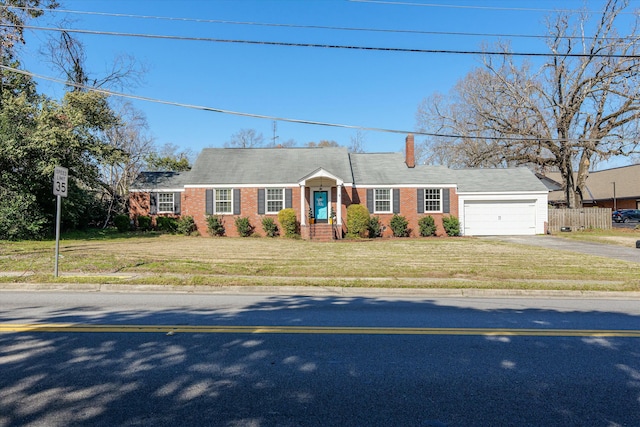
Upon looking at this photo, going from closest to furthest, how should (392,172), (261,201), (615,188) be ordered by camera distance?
(261,201) < (392,172) < (615,188)

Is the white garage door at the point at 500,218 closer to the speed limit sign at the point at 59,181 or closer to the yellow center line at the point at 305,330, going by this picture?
the yellow center line at the point at 305,330

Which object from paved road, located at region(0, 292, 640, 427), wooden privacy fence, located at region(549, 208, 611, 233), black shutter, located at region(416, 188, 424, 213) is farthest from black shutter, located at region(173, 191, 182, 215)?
wooden privacy fence, located at region(549, 208, 611, 233)

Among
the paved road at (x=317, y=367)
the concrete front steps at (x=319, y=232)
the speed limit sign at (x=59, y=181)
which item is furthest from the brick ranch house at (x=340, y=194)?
the paved road at (x=317, y=367)

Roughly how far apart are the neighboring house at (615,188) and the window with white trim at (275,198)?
3891cm

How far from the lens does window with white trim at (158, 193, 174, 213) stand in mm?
26328

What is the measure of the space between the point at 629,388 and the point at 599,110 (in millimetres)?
36177

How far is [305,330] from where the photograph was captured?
577cm

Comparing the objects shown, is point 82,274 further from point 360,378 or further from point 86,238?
point 86,238

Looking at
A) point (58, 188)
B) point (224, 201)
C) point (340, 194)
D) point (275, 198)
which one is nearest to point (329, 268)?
point (58, 188)

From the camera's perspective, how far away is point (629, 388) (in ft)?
12.8

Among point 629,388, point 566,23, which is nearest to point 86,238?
point 629,388

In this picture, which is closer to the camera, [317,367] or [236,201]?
[317,367]

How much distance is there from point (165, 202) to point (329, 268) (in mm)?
18109

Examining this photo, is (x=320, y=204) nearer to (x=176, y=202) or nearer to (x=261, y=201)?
(x=261, y=201)
